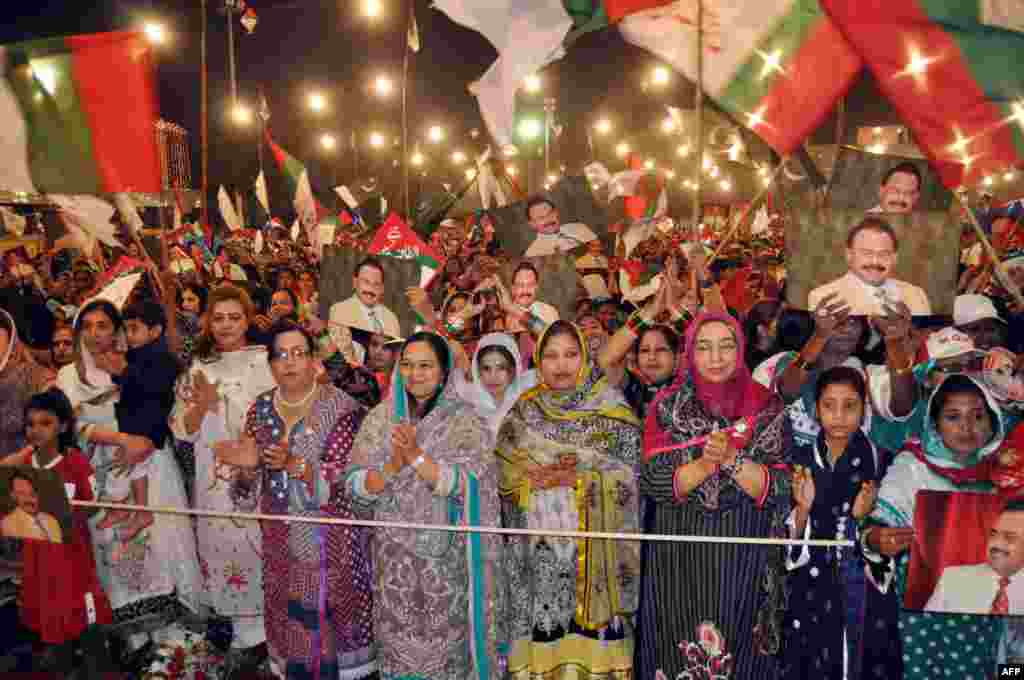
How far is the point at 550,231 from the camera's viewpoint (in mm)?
4637

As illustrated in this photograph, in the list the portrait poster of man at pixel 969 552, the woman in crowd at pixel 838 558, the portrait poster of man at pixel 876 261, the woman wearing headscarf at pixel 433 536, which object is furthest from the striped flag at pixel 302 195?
the portrait poster of man at pixel 969 552

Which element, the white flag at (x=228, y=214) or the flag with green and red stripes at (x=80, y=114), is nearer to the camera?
the flag with green and red stripes at (x=80, y=114)

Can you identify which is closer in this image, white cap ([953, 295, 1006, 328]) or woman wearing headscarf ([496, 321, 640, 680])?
woman wearing headscarf ([496, 321, 640, 680])

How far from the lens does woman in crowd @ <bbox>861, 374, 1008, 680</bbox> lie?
8.59 feet

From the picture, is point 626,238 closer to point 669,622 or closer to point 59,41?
point 669,622

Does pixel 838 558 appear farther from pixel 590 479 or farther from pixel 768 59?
pixel 768 59

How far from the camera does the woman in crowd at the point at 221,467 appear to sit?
12.6 feet

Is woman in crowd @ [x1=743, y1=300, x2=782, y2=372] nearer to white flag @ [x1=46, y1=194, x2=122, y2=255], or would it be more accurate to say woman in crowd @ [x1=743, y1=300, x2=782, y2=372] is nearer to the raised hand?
the raised hand

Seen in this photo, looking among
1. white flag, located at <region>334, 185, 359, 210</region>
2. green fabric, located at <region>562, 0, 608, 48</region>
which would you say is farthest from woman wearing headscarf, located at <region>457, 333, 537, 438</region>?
white flag, located at <region>334, 185, 359, 210</region>

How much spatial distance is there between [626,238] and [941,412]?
9.14ft

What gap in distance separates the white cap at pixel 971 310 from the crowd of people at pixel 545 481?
19 mm

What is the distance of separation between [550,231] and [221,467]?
2407 mm

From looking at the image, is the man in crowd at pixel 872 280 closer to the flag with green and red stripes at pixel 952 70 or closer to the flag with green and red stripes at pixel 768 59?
the flag with green and red stripes at pixel 952 70

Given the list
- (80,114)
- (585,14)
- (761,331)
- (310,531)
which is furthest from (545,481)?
(80,114)
